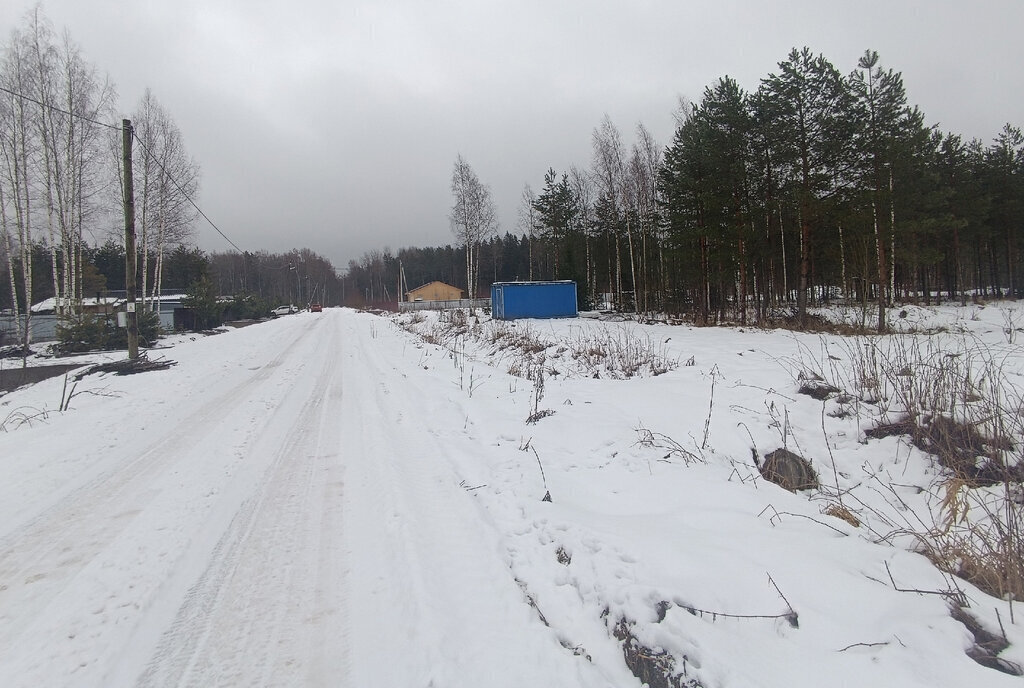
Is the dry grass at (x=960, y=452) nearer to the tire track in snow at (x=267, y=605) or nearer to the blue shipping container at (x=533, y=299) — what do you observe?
the tire track in snow at (x=267, y=605)

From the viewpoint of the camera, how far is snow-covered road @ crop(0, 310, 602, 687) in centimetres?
210

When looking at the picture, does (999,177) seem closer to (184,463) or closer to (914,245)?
(914,245)

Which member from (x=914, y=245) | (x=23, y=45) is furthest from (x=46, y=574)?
(x=914, y=245)

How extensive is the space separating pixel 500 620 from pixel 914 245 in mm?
30651

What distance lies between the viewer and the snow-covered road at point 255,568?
82.5 inches

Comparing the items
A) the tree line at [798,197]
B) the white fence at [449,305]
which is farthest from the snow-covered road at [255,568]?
the white fence at [449,305]

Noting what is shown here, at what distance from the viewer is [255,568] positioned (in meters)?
2.86

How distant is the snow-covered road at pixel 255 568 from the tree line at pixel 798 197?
497 inches

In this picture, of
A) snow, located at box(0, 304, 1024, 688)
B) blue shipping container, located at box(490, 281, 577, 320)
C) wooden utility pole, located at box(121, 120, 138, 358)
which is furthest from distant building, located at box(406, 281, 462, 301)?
snow, located at box(0, 304, 1024, 688)

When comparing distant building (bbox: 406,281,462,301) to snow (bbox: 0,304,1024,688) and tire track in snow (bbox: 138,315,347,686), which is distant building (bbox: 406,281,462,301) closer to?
snow (bbox: 0,304,1024,688)

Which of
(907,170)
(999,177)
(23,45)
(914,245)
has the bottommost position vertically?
(914,245)

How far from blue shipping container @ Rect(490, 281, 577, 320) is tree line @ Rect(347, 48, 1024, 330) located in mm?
5427

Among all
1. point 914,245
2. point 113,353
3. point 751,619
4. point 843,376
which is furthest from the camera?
point 914,245

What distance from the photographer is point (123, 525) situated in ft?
11.2
